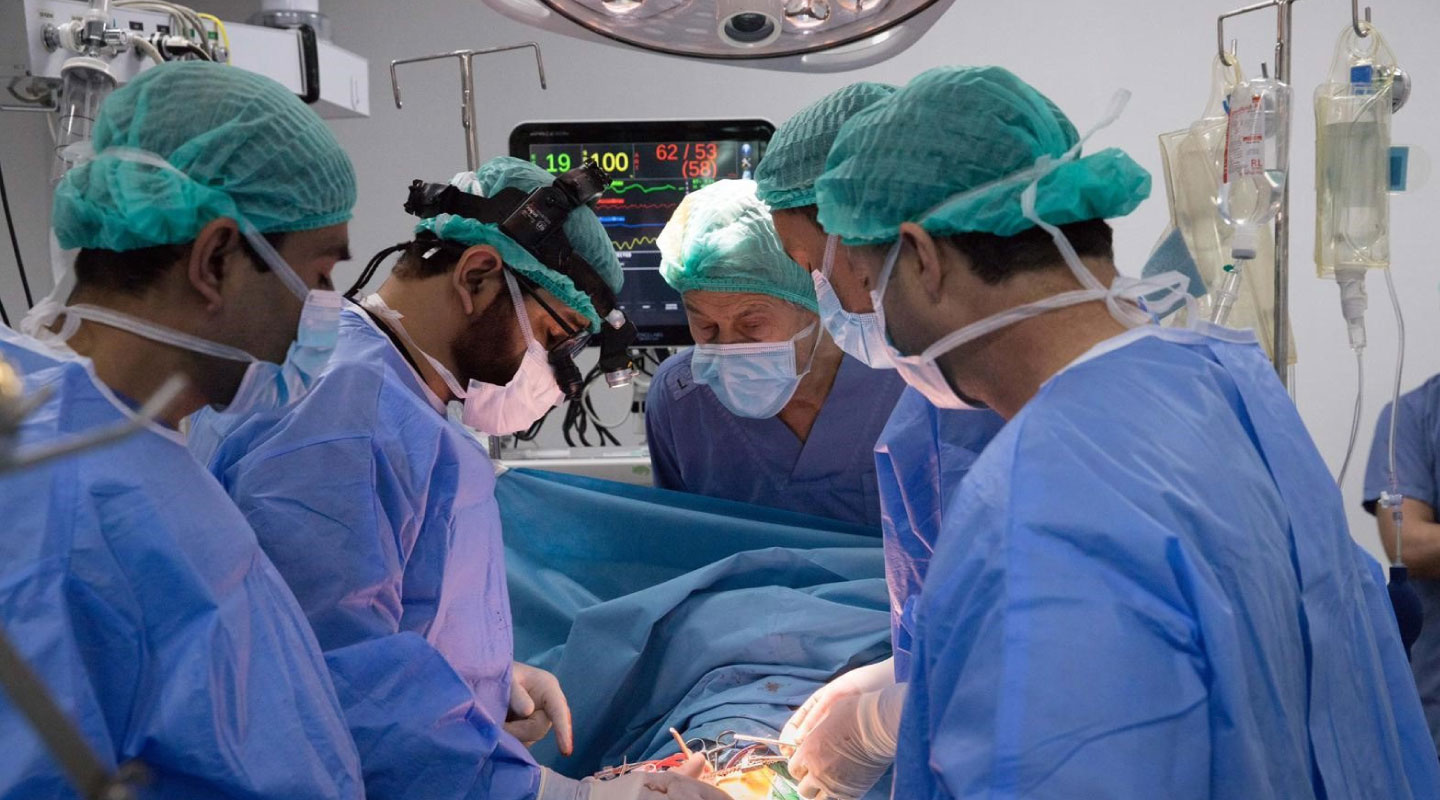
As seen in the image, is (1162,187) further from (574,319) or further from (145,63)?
(145,63)

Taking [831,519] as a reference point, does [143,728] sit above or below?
above

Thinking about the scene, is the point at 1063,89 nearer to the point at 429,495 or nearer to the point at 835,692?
the point at 835,692

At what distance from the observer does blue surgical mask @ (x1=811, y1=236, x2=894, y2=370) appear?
66.4 inches

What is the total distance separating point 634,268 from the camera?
307 cm

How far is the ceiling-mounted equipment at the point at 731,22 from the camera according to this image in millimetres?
1207

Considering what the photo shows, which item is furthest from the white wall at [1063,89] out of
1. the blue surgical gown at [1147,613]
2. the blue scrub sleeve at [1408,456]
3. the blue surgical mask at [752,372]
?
the blue surgical gown at [1147,613]

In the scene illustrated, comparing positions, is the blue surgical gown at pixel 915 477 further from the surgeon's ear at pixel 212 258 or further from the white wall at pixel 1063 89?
the white wall at pixel 1063 89

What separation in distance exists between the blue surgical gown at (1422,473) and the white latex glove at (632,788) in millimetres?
1908

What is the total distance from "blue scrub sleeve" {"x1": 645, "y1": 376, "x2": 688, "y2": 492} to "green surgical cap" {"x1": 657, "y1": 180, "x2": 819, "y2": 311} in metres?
0.31

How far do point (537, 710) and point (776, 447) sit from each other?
0.74 meters

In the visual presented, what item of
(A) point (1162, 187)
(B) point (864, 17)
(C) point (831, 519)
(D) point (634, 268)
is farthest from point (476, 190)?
(A) point (1162, 187)

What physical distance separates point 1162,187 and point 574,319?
9.63 feet

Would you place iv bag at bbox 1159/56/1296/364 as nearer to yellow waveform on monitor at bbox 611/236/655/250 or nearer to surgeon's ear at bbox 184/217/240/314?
yellow waveform on monitor at bbox 611/236/655/250

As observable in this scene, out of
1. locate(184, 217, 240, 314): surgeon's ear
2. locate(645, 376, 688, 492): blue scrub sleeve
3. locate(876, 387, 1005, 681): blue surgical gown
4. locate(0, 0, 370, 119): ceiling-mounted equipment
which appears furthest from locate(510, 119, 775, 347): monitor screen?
locate(184, 217, 240, 314): surgeon's ear
